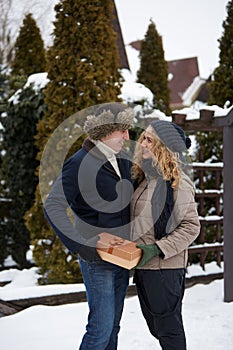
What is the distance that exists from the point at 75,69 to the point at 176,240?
3425 millimetres

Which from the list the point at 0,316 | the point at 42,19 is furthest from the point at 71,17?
the point at 42,19

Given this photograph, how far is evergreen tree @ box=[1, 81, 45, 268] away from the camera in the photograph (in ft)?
21.2

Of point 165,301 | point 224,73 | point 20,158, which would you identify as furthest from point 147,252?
point 224,73

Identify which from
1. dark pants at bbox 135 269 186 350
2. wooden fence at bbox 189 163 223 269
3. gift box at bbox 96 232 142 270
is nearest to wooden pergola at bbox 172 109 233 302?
wooden fence at bbox 189 163 223 269

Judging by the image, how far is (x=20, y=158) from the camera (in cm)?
678

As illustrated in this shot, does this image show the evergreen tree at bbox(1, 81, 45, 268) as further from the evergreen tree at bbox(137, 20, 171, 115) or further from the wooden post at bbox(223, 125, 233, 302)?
the evergreen tree at bbox(137, 20, 171, 115)

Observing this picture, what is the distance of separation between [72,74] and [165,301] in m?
3.51

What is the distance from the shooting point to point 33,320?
12.5ft

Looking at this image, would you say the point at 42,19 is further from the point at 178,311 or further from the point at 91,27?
the point at 178,311

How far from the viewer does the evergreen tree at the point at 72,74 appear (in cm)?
544

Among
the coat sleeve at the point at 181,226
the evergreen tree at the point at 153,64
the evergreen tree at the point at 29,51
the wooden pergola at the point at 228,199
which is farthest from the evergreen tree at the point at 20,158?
the evergreen tree at the point at 153,64

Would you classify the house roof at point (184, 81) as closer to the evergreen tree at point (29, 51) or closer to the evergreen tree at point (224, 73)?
the evergreen tree at point (29, 51)

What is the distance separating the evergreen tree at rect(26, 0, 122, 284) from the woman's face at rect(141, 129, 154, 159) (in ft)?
9.32

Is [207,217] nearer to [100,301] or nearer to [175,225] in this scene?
[175,225]
